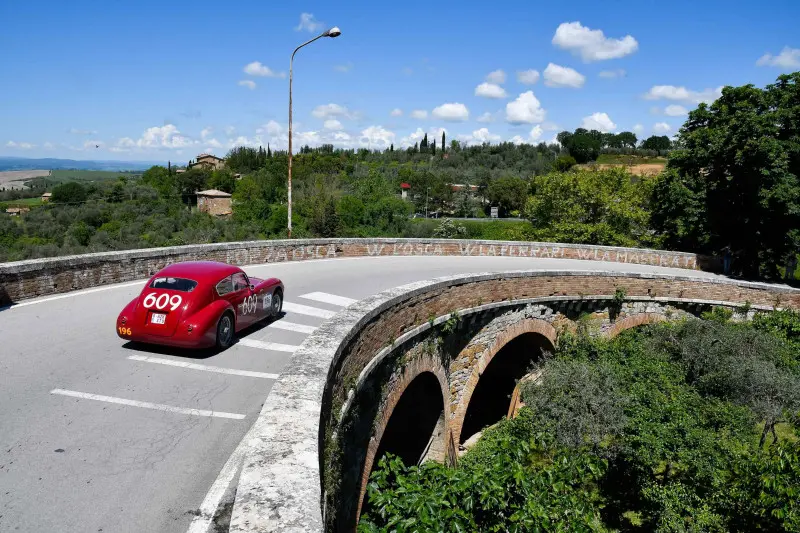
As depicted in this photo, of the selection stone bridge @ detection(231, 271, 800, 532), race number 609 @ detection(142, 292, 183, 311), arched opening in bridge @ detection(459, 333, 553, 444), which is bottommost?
arched opening in bridge @ detection(459, 333, 553, 444)

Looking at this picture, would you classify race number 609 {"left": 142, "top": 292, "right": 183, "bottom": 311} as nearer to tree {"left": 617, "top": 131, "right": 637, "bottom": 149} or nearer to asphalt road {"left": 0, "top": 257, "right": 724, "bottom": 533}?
asphalt road {"left": 0, "top": 257, "right": 724, "bottom": 533}

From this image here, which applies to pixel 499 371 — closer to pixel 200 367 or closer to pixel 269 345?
pixel 269 345

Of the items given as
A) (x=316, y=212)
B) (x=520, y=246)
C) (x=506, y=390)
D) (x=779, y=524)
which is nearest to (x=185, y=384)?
(x=779, y=524)

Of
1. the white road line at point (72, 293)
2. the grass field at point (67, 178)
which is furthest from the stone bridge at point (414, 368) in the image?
the grass field at point (67, 178)

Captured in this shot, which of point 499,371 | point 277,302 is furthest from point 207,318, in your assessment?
point 499,371

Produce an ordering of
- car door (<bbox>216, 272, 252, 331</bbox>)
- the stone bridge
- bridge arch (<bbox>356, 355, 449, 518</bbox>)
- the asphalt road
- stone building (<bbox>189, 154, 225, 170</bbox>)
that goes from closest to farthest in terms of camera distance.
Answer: the stone bridge, the asphalt road, car door (<bbox>216, 272, 252, 331</bbox>), bridge arch (<bbox>356, 355, 449, 518</bbox>), stone building (<bbox>189, 154, 225, 170</bbox>)

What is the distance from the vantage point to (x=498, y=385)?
16.3m

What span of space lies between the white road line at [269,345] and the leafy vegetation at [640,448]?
8.13 feet

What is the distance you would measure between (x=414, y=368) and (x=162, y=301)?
4.29 meters

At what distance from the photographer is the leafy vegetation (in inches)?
194

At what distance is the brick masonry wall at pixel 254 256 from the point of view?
9008 millimetres

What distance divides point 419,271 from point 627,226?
19.9m

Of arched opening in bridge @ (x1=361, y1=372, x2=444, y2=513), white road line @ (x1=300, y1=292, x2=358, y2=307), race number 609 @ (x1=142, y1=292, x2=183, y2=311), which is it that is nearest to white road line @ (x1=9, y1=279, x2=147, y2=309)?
race number 609 @ (x1=142, y1=292, x2=183, y2=311)

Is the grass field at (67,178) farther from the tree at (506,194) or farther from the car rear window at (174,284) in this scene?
the car rear window at (174,284)
